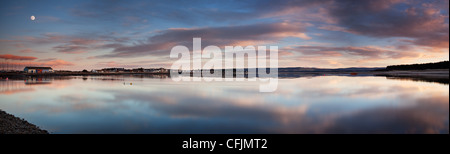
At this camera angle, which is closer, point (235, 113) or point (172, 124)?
point (172, 124)

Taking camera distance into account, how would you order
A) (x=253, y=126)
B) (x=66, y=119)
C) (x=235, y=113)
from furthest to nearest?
1. (x=235, y=113)
2. (x=66, y=119)
3. (x=253, y=126)

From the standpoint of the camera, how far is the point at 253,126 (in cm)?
1150

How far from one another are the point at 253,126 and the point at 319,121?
12.5 feet

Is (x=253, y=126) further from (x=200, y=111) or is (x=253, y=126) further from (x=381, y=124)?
(x=381, y=124)
